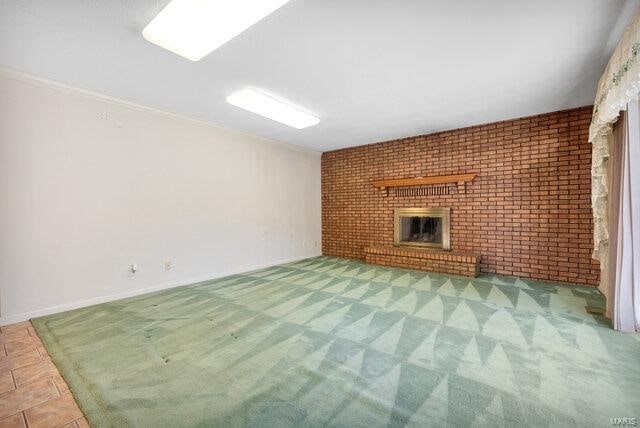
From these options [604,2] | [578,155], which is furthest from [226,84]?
[578,155]

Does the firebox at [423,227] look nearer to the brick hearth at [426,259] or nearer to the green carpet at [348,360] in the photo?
the brick hearth at [426,259]

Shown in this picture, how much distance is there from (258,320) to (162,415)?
1.30 meters

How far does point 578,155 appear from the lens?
403 cm

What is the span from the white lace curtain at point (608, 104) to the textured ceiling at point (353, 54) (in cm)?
18

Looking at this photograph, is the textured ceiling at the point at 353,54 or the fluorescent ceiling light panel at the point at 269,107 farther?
the fluorescent ceiling light panel at the point at 269,107

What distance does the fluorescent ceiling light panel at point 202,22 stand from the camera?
1.76 metres

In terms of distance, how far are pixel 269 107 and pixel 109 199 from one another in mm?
2346

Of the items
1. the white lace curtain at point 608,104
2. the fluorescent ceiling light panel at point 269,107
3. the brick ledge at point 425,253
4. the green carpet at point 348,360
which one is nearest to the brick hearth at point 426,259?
the brick ledge at point 425,253

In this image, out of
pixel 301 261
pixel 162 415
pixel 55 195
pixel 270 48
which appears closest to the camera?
pixel 162 415

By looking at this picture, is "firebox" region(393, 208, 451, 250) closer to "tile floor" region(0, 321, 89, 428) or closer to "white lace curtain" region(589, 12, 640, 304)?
"white lace curtain" region(589, 12, 640, 304)

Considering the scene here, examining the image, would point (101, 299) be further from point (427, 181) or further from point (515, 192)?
point (515, 192)

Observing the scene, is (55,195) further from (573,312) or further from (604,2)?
(573,312)

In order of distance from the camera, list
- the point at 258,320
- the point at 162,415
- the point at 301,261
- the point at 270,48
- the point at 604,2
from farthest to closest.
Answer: the point at 301,261 → the point at 258,320 → the point at 270,48 → the point at 604,2 → the point at 162,415

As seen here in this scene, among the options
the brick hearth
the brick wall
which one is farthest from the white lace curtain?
the brick hearth
